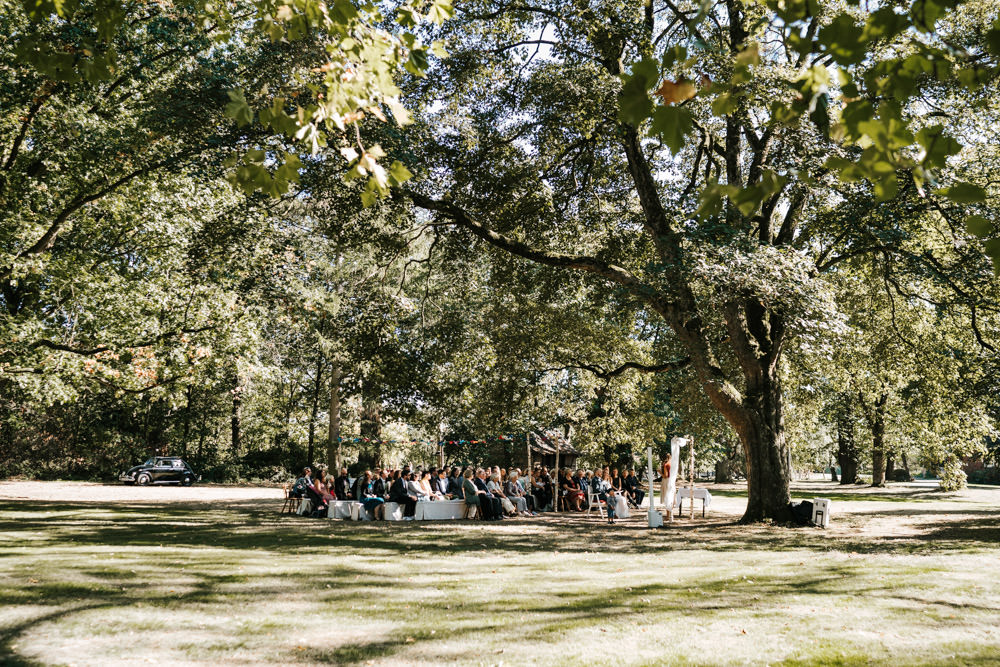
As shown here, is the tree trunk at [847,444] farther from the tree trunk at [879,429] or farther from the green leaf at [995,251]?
the green leaf at [995,251]

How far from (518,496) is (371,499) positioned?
443 cm

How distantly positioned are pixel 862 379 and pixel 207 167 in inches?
766

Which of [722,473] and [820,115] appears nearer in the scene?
[820,115]

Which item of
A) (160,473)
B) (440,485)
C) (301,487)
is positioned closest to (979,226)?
(440,485)

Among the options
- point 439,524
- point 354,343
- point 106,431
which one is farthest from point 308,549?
point 106,431

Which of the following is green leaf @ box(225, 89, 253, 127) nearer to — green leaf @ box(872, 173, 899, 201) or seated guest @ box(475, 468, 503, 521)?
green leaf @ box(872, 173, 899, 201)

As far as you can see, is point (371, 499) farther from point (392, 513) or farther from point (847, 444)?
point (847, 444)

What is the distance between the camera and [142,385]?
65.1 ft

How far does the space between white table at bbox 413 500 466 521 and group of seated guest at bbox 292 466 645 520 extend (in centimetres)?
29

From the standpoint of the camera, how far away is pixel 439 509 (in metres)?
17.7

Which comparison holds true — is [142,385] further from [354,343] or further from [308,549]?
[308,549]

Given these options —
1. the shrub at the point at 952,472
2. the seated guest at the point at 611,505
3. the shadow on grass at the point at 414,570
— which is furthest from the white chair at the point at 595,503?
the shrub at the point at 952,472

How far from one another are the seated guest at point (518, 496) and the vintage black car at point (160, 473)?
2293 cm

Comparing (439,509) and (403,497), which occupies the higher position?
(403,497)
